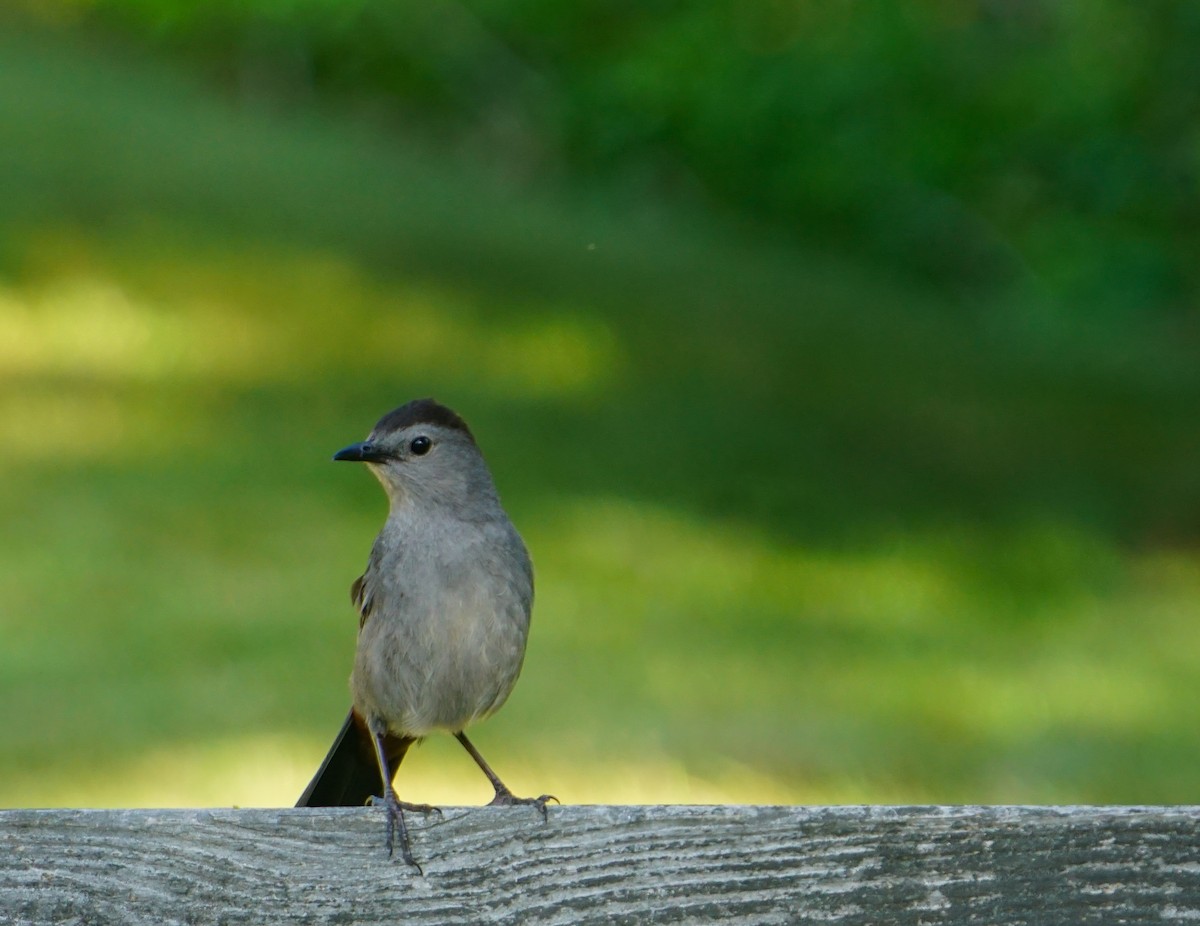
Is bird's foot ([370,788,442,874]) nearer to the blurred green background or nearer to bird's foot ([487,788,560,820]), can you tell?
bird's foot ([487,788,560,820])

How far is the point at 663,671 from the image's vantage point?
29.1 ft

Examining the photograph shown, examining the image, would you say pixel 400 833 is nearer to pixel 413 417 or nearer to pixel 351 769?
pixel 351 769

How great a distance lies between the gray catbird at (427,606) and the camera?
3646 mm

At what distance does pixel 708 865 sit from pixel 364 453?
166 cm

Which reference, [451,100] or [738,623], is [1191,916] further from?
[451,100]

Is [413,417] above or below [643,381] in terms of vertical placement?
below

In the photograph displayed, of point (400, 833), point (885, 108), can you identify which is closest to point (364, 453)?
point (400, 833)

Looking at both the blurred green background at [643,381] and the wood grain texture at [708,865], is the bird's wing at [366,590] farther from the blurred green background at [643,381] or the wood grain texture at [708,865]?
the blurred green background at [643,381]

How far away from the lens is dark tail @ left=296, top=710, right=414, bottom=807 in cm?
358

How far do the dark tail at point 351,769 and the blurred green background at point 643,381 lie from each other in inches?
104

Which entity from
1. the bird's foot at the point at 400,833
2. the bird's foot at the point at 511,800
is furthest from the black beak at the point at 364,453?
the bird's foot at the point at 400,833

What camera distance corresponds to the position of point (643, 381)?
14.8 m

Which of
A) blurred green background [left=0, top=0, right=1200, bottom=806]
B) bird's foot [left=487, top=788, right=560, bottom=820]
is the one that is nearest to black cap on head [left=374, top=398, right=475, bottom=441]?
bird's foot [left=487, top=788, right=560, bottom=820]

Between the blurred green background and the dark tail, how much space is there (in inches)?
104
